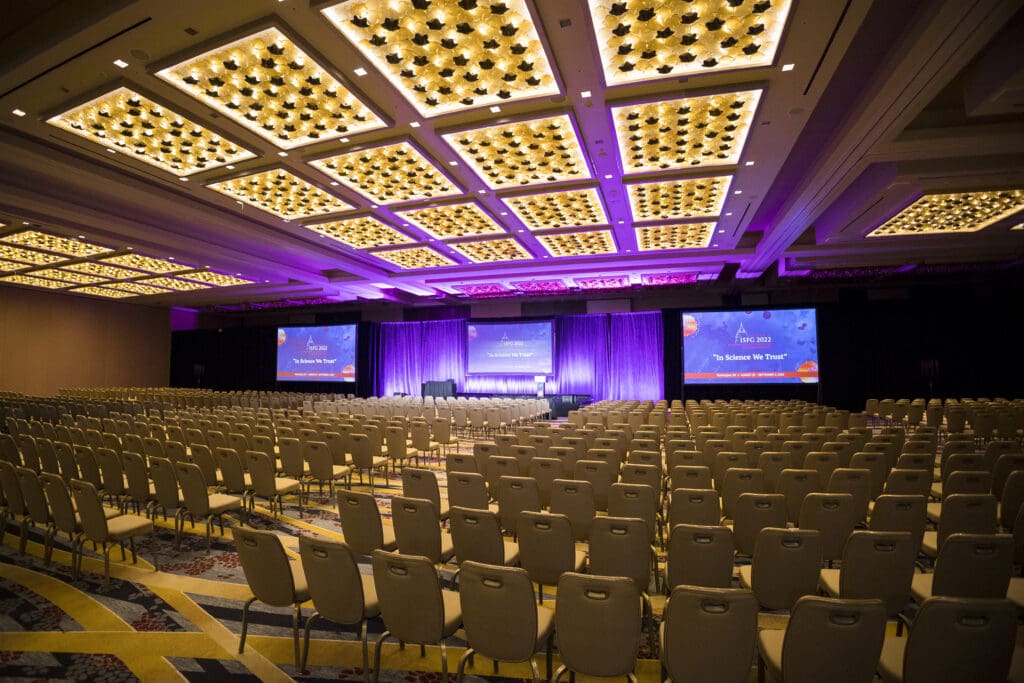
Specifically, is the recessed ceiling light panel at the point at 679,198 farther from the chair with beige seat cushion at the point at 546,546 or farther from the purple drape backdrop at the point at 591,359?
the purple drape backdrop at the point at 591,359

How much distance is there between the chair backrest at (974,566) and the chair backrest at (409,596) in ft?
8.14

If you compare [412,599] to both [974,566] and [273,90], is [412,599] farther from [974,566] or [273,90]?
[273,90]

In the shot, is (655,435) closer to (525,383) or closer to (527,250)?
(527,250)

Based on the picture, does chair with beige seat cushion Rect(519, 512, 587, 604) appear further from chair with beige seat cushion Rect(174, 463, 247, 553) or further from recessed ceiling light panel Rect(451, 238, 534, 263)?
recessed ceiling light panel Rect(451, 238, 534, 263)

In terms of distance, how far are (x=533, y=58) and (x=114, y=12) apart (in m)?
3.81

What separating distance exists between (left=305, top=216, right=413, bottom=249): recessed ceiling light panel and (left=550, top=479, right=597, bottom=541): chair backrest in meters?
8.30

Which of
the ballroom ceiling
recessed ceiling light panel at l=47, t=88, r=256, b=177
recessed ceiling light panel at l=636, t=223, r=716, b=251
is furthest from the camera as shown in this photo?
recessed ceiling light panel at l=636, t=223, r=716, b=251

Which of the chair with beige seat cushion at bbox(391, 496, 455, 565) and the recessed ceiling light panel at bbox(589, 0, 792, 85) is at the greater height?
the recessed ceiling light panel at bbox(589, 0, 792, 85)

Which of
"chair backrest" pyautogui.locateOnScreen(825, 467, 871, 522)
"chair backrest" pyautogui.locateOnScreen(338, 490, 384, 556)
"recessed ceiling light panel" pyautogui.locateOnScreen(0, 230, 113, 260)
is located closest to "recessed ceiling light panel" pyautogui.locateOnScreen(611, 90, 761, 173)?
"chair backrest" pyautogui.locateOnScreen(825, 467, 871, 522)

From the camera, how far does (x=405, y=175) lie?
838 cm

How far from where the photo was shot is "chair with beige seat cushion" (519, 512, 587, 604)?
9.62ft

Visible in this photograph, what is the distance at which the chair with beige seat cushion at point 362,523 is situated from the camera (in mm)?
3408

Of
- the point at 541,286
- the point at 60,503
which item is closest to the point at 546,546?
the point at 60,503

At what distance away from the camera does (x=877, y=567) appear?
8.44 feet
